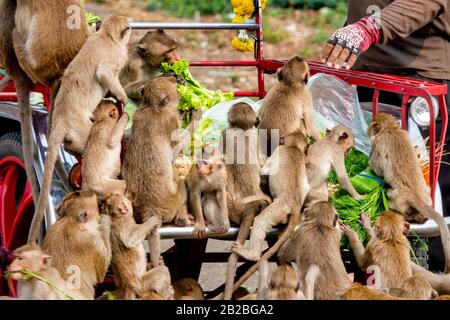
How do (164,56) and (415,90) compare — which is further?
(164,56)

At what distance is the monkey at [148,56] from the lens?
556 cm

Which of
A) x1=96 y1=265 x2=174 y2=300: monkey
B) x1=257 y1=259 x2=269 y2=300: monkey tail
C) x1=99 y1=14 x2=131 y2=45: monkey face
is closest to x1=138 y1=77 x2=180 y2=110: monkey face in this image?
x1=99 y1=14 x2=131 y2=45: monkey face

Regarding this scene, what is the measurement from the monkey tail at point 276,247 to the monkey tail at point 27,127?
1.13 m

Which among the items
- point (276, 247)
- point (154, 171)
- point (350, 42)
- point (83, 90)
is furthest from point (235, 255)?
point (350, 42)

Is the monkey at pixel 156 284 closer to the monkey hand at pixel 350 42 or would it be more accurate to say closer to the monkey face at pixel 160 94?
the monkey face at pixel 160 94

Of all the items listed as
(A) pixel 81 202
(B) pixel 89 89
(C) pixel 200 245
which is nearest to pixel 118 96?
(B) pixel 89 89

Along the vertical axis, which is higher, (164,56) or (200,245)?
(164,56)

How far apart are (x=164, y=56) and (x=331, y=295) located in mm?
1737

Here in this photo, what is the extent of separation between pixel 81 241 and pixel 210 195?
70 cm

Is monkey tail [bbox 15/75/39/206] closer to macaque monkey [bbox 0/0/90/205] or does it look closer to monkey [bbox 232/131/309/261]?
macaque monkey [bbox 0/0/90/205]

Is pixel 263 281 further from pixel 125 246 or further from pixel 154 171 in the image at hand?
pixel 154 171

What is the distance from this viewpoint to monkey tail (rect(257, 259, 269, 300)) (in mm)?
4299

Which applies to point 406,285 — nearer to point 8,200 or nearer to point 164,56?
point 164,56
